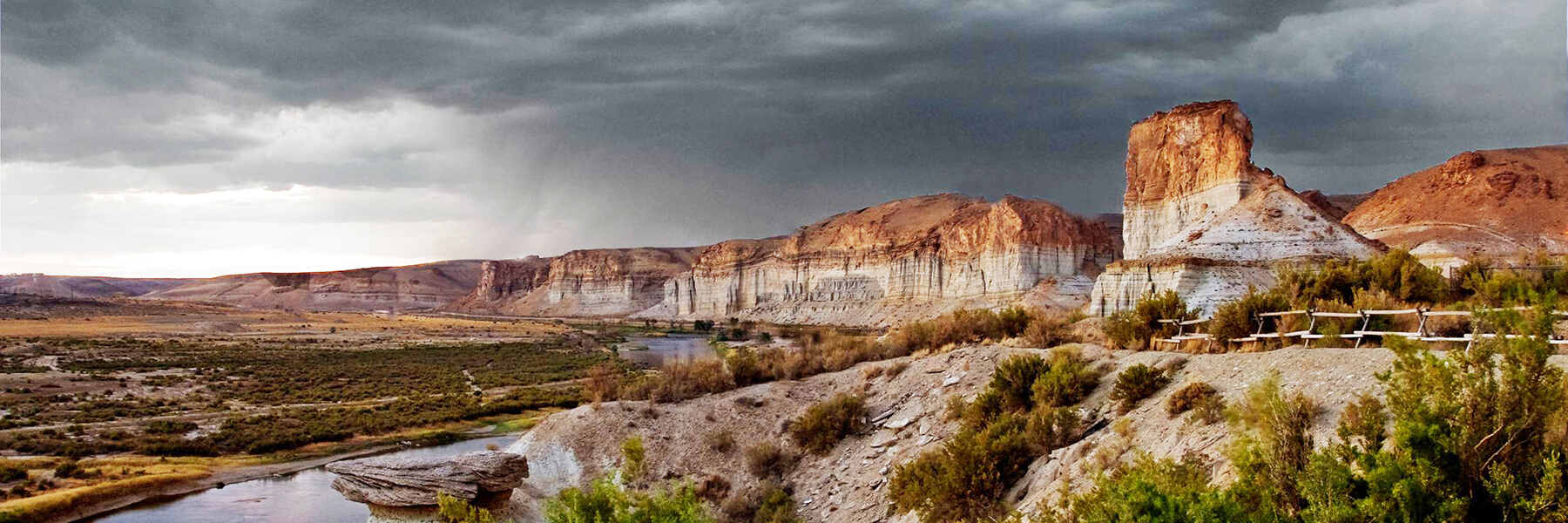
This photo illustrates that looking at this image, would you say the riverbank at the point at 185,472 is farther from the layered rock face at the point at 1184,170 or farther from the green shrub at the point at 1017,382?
the layered rock face at the point at 1184,170

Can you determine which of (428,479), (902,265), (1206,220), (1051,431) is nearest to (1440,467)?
(1051,431)

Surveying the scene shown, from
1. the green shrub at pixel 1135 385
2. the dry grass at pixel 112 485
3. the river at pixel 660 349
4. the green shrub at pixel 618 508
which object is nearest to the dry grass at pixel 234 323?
the river at pixel 660 349

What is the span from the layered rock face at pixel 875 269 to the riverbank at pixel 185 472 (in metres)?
58.9

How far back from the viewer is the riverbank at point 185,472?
782 inches

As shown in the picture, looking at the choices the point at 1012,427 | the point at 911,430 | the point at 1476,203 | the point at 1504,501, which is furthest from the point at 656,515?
the point at 1476,203

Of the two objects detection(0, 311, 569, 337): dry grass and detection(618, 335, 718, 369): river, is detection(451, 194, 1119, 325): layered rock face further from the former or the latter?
detection(0, 311, 569, 337): dry grass

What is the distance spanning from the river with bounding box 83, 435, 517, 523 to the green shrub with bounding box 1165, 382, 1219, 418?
15.5 metres

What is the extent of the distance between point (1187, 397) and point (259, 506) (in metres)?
19.4

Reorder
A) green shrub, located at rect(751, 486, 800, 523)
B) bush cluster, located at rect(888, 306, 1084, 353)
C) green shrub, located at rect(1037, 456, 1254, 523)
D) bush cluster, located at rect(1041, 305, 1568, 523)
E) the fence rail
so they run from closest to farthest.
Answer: bush cluster, located at rect(1041, 305, 1568, 523), green shrub, located at rect(1037, 456, 1254, 523), the fence rail, green shrub, located at rect(751, 486, 800, 523), bush cluster, located at rect(888, 306, 1084, 353)

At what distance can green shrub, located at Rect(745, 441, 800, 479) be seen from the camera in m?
19.2

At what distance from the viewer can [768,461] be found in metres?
19.4

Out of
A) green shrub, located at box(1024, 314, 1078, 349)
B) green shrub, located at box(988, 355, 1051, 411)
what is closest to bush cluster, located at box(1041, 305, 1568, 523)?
green shrub, located at box(988, 355, 1051, 411)

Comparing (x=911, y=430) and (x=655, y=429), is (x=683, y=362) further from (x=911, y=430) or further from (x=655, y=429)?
(x=911, y=430)

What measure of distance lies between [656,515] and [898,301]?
96.6 metres
